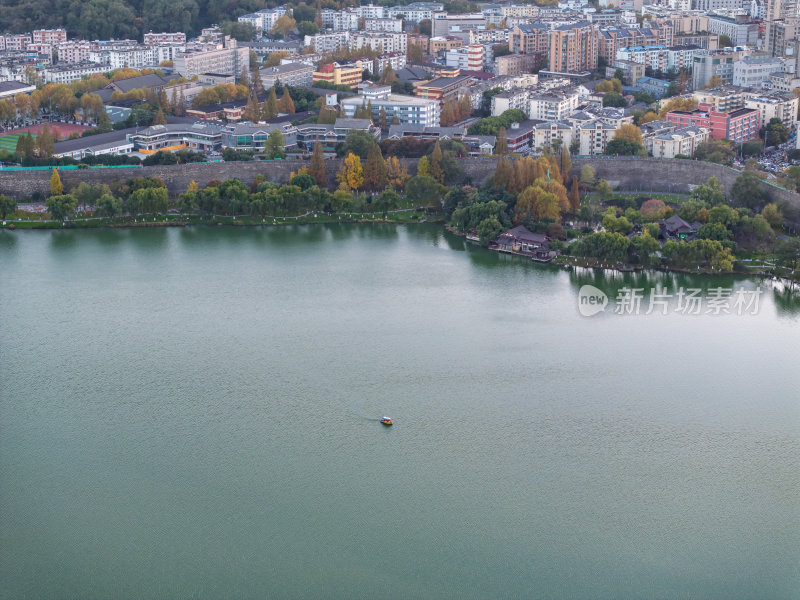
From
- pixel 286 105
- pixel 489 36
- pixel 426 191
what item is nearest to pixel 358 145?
pixel 426 191

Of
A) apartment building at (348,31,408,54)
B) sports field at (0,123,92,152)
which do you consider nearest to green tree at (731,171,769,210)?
sports field at (0,123,92,152)

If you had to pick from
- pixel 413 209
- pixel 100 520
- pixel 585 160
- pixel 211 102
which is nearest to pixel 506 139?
pixel 585 160

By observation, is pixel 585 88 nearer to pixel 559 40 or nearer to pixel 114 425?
pixel 559 40

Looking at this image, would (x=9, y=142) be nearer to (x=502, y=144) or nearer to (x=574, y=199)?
(x=502, y=144)

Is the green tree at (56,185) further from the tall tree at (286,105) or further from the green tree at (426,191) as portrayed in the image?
the tall tree at (286,105)

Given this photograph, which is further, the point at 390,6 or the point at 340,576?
the point at 390,6
